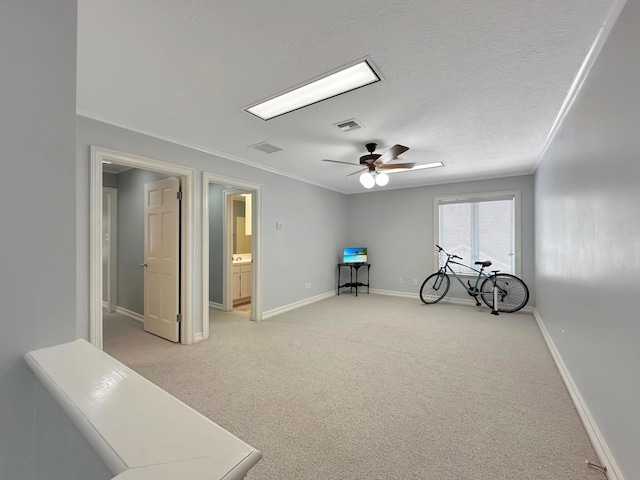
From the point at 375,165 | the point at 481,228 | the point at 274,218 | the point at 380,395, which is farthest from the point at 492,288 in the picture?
the point at 274,218

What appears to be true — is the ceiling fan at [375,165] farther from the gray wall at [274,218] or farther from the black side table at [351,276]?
the black side table at [351,276]

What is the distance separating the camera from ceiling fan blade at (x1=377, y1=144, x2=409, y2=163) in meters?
3.02

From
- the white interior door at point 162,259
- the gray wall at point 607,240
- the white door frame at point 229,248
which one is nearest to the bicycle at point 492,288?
Answer: the gray wall at point 607,240

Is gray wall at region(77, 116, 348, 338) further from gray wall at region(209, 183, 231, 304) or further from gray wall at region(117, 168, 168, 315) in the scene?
gray wall at region(117, 168, 168, 315)

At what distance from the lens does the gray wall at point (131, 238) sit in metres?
4.51

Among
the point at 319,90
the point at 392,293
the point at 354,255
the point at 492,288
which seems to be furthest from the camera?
the point at 354,255

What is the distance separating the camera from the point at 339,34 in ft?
5.35

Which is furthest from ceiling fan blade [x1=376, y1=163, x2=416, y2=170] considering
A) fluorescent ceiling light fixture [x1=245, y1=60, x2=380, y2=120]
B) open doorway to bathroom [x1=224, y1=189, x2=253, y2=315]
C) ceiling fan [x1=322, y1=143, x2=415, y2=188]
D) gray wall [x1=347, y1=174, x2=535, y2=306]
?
gray wall [x1=347, y1=174, x2=535, y2=306]

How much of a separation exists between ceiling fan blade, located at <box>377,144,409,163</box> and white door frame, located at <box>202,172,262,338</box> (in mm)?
2028

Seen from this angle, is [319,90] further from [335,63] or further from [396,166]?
[396,166]

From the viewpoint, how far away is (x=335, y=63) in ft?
6.20

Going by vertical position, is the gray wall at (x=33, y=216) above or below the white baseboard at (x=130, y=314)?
above

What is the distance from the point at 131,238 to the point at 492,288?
6416mm

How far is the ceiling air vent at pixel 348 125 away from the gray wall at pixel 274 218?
184cm
